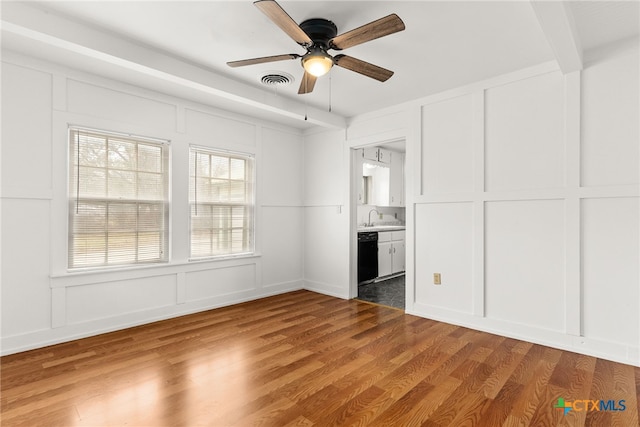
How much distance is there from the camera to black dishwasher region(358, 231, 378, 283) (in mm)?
5599

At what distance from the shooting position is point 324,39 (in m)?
2.55

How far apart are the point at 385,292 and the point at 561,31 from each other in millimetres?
3937

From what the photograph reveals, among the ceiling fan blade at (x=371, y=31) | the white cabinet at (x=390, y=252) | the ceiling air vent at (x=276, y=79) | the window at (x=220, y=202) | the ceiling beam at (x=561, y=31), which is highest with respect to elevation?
the ceiling air vent at (x=276, y=79)

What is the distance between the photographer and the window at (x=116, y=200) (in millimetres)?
3410

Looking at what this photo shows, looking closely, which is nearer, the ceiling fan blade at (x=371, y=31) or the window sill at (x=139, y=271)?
the ceiling fan blade at (x=371, y=31)

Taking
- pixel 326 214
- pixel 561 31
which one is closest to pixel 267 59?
pixel 561 31

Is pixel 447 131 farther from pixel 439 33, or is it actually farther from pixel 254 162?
pixel 254 162

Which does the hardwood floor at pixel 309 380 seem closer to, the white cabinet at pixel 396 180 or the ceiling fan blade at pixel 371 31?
the ceiling fan blade at pixel 371 31

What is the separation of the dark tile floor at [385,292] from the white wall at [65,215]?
1739 millimetres

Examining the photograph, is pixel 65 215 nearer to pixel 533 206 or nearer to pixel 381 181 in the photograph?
pixel 533 206

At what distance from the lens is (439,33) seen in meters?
2.67

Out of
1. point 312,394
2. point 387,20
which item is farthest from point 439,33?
point 312,394

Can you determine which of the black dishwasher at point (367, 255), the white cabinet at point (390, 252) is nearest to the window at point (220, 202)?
the black dishwasher at point (367, 255)

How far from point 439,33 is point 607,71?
1570 mm
